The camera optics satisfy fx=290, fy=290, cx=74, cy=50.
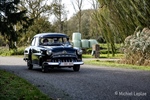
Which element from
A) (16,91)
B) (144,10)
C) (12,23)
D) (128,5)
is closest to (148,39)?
(144,10)

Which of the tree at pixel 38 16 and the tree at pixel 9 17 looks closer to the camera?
the tree at pixel 9 17

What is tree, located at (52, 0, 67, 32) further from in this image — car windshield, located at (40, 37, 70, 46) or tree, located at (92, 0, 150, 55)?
car windshield, located at (40, 37, 70, 46)

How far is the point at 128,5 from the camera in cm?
2150

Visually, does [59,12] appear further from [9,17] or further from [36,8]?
[9,17]

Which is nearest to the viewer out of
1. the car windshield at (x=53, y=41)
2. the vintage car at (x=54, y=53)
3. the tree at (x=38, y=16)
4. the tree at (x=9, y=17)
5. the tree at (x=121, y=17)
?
the vintage car at (x=54, y=53)

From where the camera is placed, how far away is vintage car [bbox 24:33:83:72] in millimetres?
13539

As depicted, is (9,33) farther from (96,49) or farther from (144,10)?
(96,49)

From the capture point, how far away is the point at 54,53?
13.5 metres

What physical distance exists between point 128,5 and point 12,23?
905 centimetres

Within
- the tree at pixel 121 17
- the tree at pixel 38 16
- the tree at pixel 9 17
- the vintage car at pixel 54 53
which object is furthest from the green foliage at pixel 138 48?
the tree at pixel 38 16

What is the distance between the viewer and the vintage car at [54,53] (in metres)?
13.5

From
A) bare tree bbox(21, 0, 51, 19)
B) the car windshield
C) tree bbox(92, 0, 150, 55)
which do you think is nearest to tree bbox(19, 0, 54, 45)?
bare tree bbox(21, 0, 51, 19)

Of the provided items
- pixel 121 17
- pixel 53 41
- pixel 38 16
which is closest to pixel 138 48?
pixel 121 17

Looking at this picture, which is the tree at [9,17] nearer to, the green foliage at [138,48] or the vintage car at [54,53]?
the vintage car at [54,53]
